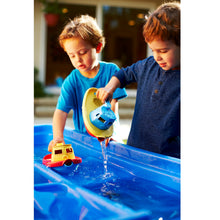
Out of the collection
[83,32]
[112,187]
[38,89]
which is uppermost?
[83,32]

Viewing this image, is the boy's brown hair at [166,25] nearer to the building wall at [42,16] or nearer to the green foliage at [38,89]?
the green foliage at [38,89]

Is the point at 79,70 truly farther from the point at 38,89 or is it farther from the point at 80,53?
the point at 38,89

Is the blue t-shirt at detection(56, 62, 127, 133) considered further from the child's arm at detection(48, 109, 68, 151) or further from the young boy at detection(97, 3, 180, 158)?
the young boy at detection(97, 3, 180, 158)

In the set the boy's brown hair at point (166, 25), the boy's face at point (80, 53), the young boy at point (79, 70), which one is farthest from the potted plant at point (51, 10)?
the boy's brown hair at point (166, 25)

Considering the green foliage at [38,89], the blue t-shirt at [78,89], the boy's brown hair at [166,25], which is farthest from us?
the green foliage at [38,89]

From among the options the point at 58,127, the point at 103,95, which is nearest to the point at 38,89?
the point at 58,127

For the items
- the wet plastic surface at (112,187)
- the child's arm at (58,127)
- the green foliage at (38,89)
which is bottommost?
the wet plastic surface at (112,187)

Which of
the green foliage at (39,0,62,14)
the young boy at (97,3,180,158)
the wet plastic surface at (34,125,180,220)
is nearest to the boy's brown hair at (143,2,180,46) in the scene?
the young boy at (97,3,180,158)

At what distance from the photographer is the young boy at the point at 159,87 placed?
825mm

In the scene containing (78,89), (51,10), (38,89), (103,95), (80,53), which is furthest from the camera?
(51,10)

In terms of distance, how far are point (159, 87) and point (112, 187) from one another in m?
0.40

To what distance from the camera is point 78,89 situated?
1.39m
